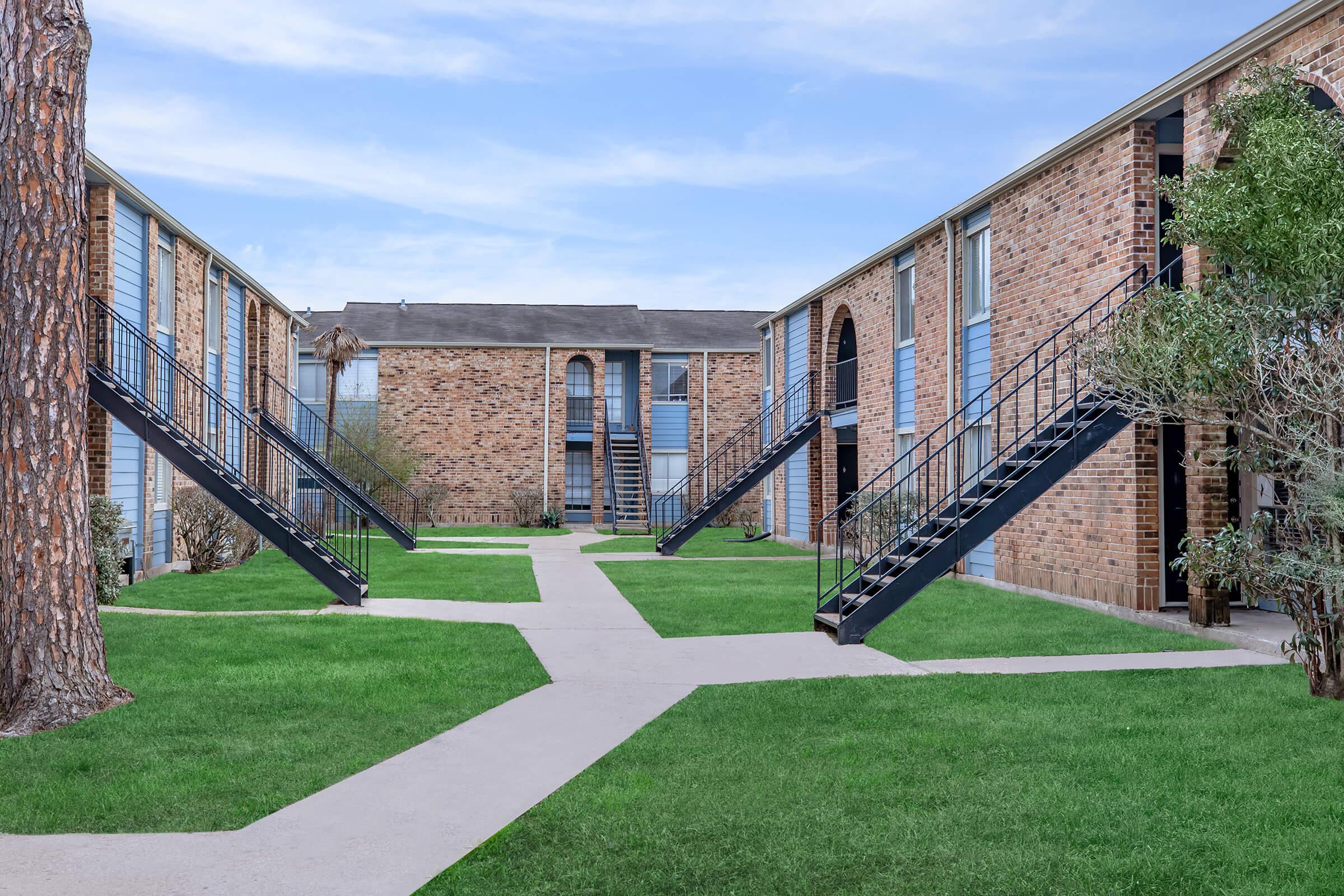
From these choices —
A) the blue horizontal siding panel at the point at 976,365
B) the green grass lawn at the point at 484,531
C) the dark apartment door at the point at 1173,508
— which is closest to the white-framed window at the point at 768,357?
the green grass lawn at the point at 484,531

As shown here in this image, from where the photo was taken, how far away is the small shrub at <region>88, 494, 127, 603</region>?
13266mm

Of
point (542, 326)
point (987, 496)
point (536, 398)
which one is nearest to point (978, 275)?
point (987, 496)

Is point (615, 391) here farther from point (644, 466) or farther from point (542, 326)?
point (644, 466)

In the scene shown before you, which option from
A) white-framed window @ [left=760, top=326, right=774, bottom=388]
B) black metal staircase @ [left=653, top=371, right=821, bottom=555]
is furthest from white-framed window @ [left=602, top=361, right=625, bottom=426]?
black metal staircase @ [left=653, top=371, right=821, bottom=555]

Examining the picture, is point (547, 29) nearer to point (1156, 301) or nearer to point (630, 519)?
point (1156, 301)

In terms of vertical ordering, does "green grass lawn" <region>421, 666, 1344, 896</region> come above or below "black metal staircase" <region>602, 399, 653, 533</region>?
below

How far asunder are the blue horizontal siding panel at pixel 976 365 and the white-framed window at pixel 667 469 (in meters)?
18.9

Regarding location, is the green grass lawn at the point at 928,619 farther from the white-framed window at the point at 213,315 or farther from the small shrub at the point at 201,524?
the white-framed window at the point at 213,315

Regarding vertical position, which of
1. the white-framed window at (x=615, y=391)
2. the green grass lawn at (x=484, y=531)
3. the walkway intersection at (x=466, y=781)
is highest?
the white-framed window at (x=615, y=391)

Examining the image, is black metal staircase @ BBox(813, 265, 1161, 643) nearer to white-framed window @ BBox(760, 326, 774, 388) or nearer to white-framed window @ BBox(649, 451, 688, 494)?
white-framed window @ BBox(760, 326, 774, 388)

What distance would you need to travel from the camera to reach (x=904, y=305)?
18781mm

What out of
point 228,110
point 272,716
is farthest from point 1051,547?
point 228,110

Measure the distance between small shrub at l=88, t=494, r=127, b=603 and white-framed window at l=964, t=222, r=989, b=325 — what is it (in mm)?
11976

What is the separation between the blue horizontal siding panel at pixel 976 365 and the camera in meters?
15.4
